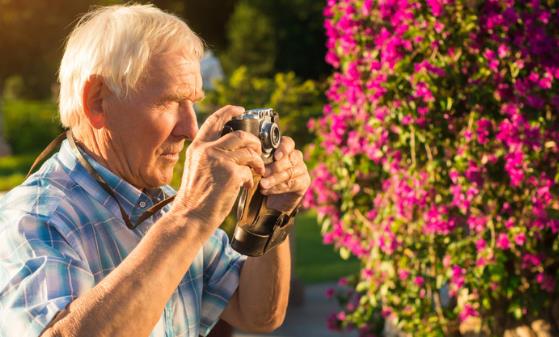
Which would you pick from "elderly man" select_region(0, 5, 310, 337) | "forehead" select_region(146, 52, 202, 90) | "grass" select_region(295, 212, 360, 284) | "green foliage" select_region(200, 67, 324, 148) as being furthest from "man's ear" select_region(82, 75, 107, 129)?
"grass" select_region(295, 212, 360, 284)

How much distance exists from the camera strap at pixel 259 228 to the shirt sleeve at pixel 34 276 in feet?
1.59

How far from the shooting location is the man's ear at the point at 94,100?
1.96 m

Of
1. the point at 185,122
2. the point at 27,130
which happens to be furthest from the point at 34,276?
the point at 27,130

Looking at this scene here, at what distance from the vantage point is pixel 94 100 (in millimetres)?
1979

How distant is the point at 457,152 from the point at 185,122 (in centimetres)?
255

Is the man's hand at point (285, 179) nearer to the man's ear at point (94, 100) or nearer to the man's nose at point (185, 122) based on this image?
the man's nose at point (185, 122)

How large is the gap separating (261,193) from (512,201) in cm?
252

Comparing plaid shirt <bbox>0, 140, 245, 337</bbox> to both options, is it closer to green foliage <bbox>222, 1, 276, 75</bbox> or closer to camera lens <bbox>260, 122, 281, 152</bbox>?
camera lens <bbox>260, 122, 281, 152</bbox>

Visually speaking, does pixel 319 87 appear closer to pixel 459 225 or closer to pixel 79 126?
pixel 459 225

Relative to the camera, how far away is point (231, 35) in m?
31.1

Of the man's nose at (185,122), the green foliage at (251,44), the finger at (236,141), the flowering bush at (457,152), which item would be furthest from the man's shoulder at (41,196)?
the green foliage at (251,44)

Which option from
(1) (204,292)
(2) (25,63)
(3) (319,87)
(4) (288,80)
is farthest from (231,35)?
(1) (204,292)

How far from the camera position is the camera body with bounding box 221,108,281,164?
1.84m

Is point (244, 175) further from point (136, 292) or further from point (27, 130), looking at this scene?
point (27, 130)
